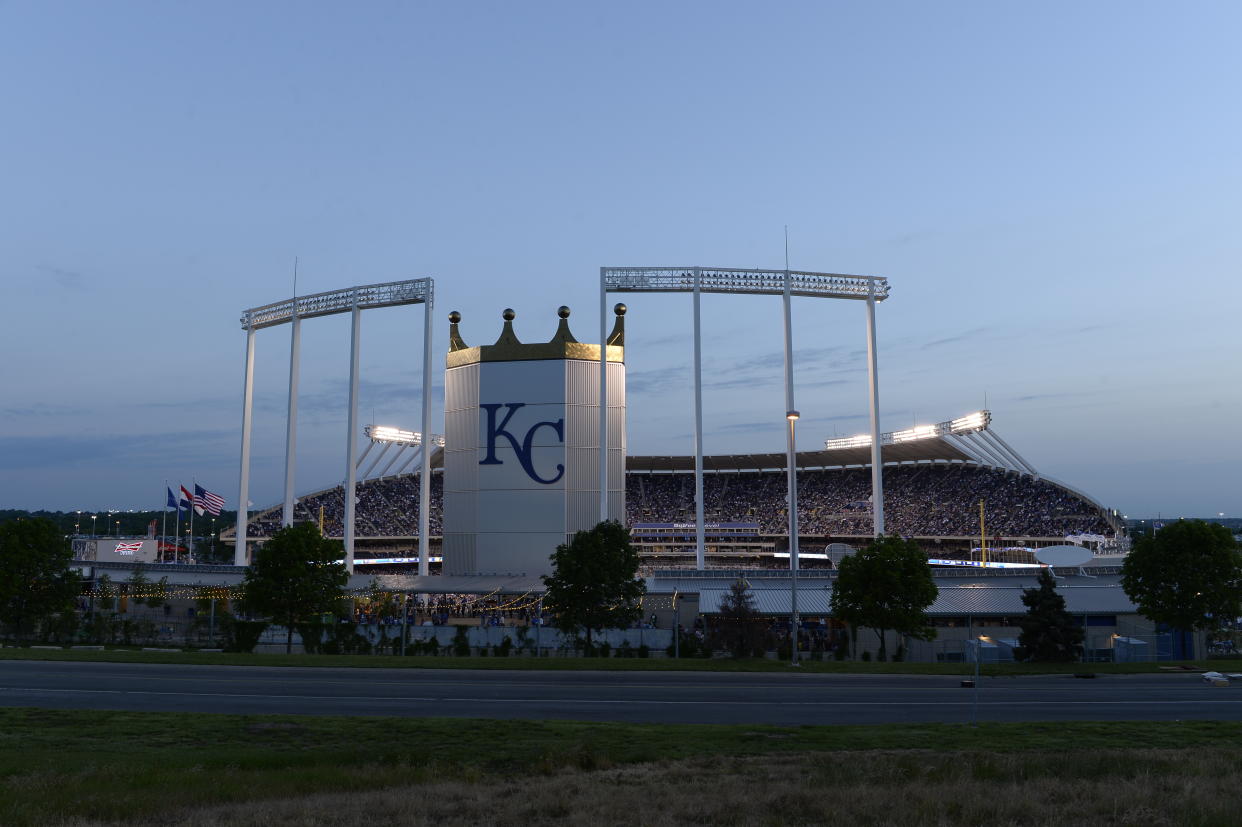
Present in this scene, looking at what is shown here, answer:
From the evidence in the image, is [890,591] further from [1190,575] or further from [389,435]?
[389,435]

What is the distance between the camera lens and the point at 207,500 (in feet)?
217

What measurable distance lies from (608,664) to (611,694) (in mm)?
7267

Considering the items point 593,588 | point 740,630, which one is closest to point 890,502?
point 740,630

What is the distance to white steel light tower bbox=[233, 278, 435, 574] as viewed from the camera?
5369 centimetres

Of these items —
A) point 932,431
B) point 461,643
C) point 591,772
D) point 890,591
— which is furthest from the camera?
point 932,431

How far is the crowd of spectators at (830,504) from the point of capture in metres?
89.1

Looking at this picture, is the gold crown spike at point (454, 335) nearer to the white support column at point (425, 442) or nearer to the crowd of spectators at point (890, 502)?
the white support column at point (425, 442)

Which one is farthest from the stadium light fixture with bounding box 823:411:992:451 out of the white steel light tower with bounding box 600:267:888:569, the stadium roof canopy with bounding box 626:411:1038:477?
the white steel light tower with bounding box 600:267:888:569

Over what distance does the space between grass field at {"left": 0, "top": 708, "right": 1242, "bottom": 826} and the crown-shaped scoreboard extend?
125ft

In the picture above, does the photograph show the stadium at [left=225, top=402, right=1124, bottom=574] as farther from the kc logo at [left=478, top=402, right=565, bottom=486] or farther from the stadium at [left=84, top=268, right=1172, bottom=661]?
the kc logo at [left=478, top=402, right=565, bottom=486]

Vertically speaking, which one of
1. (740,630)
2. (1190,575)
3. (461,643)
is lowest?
(461,643)

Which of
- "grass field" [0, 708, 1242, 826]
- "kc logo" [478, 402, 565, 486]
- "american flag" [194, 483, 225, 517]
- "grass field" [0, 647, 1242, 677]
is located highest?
"kc logo" [478, 402, 565, 486]

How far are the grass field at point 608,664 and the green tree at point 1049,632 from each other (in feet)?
4.40

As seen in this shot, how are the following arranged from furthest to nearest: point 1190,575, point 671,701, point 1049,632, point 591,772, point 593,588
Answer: point 593,588, point 1190,575, point 1049,632, point 671,701, point 591,772
